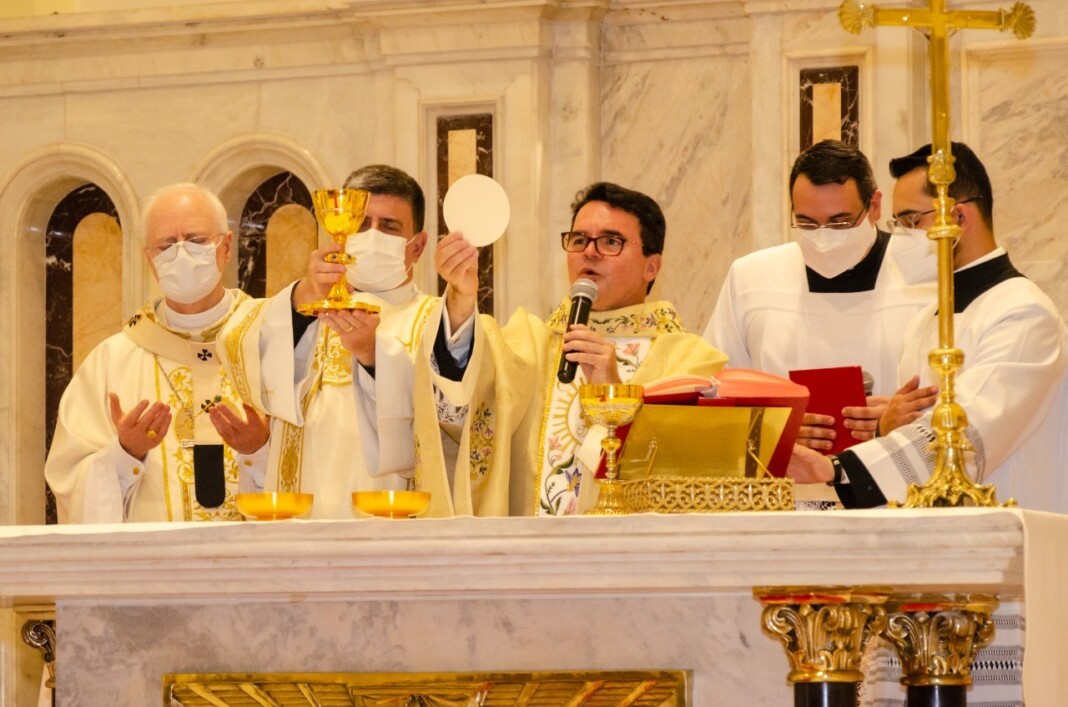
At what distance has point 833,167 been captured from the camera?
5.71m

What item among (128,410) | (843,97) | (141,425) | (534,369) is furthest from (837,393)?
(843,97)

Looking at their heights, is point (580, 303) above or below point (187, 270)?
below

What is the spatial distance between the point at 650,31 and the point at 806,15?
2.85 feet

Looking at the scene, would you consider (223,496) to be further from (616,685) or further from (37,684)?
(37,684)

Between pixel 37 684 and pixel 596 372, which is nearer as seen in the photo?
pixel 596 372

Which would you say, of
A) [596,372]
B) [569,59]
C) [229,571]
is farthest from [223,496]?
[569,59]

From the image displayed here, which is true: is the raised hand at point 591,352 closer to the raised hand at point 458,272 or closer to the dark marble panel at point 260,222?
the raised hand at point 458,272

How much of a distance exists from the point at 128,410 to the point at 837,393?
269 centimetres

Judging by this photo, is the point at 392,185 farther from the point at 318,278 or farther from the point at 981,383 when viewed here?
the point at 981,383

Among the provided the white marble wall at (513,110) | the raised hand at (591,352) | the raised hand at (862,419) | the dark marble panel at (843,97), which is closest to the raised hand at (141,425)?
the raised hand at (591,352)

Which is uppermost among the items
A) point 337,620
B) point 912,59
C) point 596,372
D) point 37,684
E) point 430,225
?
point 912,59

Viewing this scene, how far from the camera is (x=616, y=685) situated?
3758 mm

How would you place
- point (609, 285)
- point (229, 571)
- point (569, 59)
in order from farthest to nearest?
point (569, 59)
point (609, 285)
point (229, 571)

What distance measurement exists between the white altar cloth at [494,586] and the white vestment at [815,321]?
227 centimetres
